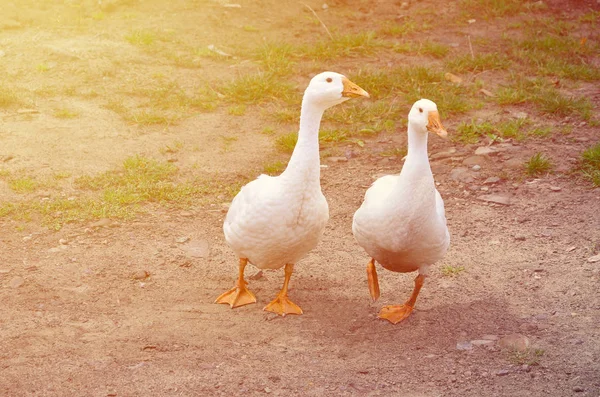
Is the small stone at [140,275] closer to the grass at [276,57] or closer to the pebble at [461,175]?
the pebble at [461,175]

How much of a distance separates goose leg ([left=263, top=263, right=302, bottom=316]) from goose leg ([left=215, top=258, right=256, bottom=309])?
17 centimetres

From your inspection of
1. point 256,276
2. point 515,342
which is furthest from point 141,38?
point 515,342

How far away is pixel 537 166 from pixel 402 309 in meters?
3.02

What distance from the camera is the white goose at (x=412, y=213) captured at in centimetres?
523

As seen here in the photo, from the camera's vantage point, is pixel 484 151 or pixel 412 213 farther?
pixel 484 151

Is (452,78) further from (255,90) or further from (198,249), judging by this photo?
(198,249)

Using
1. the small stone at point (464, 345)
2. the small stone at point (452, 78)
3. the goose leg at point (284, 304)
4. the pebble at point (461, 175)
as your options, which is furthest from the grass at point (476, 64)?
the small stone at point (464, 345)

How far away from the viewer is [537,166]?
26.0ft

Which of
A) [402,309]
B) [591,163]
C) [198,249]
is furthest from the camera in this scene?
[591,163]

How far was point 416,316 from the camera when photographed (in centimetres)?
572

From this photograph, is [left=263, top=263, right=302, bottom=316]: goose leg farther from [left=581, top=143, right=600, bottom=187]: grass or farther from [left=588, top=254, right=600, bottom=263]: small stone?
[left=581, top=143, right=600, bottom=187]: grass

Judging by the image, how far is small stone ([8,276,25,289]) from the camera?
5.89m

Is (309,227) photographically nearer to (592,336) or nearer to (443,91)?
(592,336)

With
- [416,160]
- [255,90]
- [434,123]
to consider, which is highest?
[434,123]
